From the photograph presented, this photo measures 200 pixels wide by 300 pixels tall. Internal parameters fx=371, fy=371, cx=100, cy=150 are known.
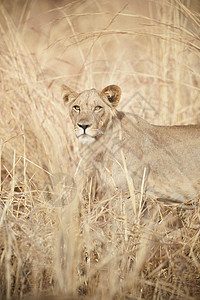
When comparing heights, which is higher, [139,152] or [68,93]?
[68,93]

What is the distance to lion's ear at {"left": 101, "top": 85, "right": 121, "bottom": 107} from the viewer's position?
3.78 meters

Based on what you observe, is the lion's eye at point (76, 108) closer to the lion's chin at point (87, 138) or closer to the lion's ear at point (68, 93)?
the lion's ear at point (68, 93)

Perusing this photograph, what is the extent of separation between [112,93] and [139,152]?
679mm

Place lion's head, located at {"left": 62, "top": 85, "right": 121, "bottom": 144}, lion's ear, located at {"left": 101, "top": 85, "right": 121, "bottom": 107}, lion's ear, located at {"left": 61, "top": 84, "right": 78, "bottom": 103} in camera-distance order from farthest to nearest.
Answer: lion's ear, located at {"left": 61, "top": 84, "right": 78, "bottom": 103} → lion's ear, located at {"left": 101, "top": 85, "right": 121, "bottom": 107} → lion's head, located at {"left": 62, "top": 85, "right": 121, "bottom": 144}

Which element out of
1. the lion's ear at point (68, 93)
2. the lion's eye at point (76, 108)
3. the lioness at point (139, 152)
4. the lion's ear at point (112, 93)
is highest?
the lion's ear at point (68, 93)

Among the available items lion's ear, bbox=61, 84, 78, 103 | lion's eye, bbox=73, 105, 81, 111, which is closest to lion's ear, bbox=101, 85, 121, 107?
lion's eye, bbox=73, 105, 81, 111

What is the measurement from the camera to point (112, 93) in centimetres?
383

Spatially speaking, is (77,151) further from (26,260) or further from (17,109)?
(26,260)

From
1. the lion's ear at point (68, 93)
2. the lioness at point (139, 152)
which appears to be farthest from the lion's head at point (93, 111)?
the lion's ear at point (68, 93)

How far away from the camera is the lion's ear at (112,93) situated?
3.78 metres

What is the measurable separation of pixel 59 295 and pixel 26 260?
0.45 metres

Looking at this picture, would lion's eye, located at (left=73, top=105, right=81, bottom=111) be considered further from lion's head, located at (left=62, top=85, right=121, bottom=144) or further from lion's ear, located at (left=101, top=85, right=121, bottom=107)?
lion's ear, located at (left=101, top=85, right=121, bottom=107)

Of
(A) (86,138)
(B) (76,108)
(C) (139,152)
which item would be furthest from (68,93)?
(C) (139,152)

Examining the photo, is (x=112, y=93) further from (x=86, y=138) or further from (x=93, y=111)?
(x=86, y=138)
